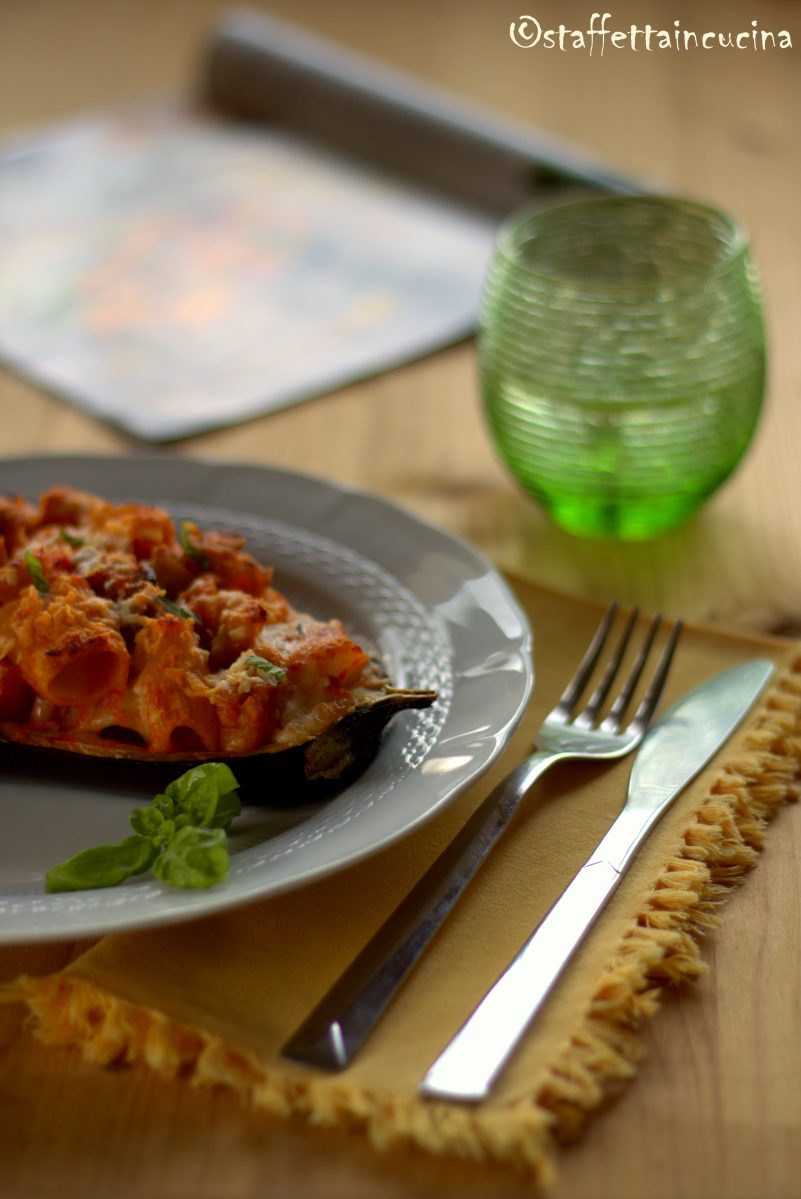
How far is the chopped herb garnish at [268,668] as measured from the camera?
1.47m

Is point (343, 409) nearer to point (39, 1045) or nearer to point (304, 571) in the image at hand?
point (304, 571)

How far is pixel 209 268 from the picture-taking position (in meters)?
3.15

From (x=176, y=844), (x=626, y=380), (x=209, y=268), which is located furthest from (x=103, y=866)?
(x=209, y=268)

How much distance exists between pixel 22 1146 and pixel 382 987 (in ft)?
1.09

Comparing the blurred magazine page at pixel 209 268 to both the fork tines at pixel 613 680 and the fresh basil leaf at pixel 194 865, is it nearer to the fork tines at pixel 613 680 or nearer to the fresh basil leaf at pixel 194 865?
the fork tines at pixel 613 680

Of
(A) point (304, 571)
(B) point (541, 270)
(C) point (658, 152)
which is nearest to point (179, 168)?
(C) point (658, 152)

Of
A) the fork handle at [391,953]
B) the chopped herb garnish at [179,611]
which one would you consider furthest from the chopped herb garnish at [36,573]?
the fork handle at [391,953]

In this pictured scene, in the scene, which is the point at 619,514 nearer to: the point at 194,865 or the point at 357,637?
the point at 357,637

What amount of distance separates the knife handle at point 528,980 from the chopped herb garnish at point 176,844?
0.26 m

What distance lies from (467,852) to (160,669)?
0.36 m

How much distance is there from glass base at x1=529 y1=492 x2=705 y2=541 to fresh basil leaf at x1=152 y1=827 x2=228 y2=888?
3.41 ft

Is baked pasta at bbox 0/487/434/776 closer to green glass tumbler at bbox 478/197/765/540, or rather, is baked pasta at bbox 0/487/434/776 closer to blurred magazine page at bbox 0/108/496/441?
green glass tumbler at bbox 478/197/765/540

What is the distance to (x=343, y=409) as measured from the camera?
8.71ft

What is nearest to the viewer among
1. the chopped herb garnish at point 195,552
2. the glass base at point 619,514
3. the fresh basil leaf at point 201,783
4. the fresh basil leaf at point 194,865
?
the fresh basil leaf at point 194,865
